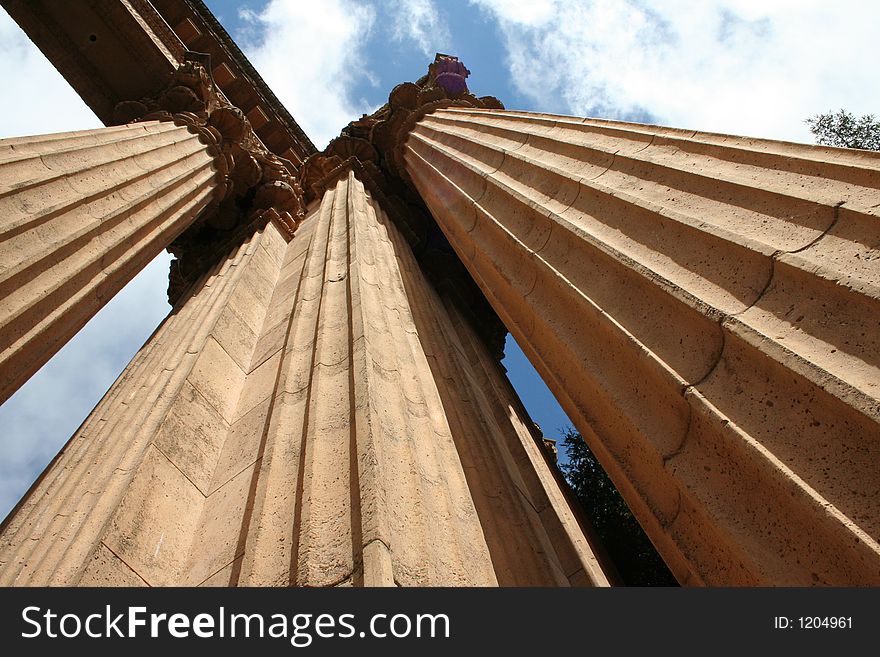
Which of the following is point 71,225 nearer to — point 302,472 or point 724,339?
point 302,472

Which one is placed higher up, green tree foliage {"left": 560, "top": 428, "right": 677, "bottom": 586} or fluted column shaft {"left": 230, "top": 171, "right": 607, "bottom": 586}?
fluted column shaft {"left": 230, "top": 171, "right": 607, "bottom": 586}

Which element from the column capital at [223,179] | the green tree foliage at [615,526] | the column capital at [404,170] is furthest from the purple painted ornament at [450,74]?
the green tree foliage at [615,526]

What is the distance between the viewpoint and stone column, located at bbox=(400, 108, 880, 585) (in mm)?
2719

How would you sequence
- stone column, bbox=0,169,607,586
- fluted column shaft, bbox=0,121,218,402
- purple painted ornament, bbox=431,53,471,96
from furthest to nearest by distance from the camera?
purple painted ornament, bbox=431,53,471,96 < fluted column shaft, bbox=0,121,218,402 < stone column, bbox=0,169,607,586

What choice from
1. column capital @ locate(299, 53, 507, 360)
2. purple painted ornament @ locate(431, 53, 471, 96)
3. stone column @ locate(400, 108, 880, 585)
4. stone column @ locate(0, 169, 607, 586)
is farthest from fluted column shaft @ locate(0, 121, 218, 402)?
purple painted ornament @ locate(431, 53, 471, 96)

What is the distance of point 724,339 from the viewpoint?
343 cm

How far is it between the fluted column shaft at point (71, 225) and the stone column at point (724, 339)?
146 inches

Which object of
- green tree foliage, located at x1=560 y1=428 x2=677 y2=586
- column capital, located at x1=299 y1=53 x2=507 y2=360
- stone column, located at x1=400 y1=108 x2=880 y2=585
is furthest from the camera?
column capital, located at x1=299 y1=53 x2=507 y2=360

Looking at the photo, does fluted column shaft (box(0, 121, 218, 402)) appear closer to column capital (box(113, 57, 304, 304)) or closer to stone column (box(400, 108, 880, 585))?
column capital (box(113, 57, 304, 304))

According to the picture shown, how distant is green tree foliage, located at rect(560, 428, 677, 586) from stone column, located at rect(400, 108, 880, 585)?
5.55 m

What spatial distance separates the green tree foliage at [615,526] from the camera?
10.6 meters

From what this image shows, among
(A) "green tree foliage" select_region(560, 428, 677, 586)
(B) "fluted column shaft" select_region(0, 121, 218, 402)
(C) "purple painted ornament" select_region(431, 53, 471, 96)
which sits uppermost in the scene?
(B) "fluted column shaft" select_region(0, 121, 218, 402)

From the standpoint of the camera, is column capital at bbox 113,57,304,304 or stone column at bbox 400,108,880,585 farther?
column capital at bbox 113,57,304,304

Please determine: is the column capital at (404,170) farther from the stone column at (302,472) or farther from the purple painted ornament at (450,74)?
the stone column at (302,472)
